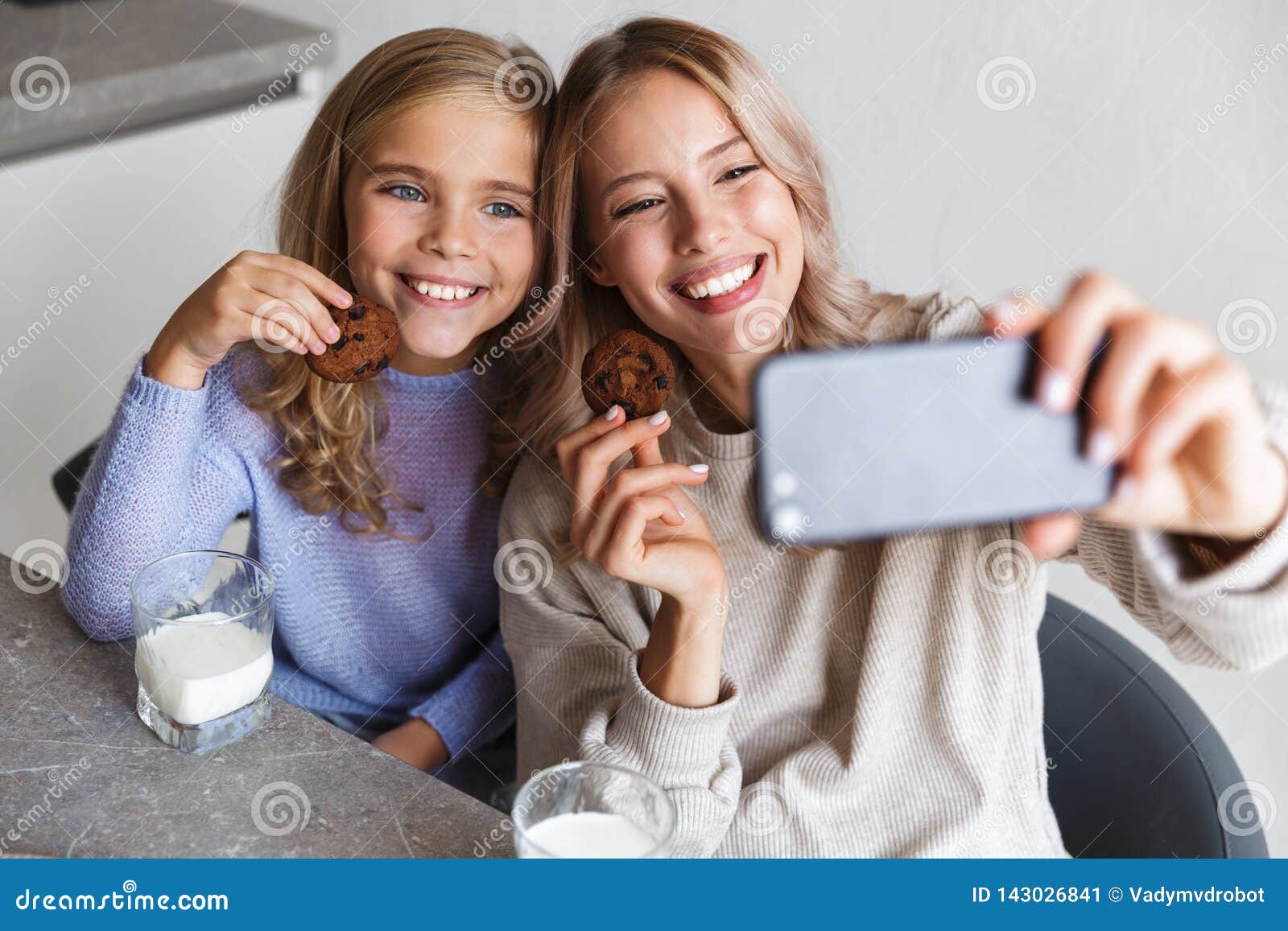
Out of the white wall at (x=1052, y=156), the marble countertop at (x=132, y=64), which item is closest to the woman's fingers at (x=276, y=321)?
the white wall at (x=1052, y=156)

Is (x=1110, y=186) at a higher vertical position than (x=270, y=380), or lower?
higher

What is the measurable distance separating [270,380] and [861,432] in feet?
2.59

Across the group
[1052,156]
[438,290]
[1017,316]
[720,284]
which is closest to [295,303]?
[438,290]

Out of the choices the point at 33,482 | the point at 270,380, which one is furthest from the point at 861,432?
the point at 33,482

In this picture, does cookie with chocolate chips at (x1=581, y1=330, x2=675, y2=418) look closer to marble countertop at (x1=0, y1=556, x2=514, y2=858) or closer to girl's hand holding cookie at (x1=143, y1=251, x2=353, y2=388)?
girl's hand holding cookie at (x1=143, y1=251, x2=353, y2=388)

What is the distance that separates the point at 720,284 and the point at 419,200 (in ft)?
1.27

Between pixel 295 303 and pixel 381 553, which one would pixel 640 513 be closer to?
pixel 295 303

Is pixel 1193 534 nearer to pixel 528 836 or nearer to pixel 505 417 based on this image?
pixel 528 836

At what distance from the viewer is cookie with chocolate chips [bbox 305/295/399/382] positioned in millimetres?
1176

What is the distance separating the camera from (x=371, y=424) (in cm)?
142

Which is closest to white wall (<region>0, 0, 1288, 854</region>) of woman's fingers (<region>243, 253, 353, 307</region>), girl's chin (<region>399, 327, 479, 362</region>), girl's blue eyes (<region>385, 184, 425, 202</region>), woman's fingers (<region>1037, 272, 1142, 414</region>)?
girl's blue eyes (<region>385, 184, 425, 202</region>)

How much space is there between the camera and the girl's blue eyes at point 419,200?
1295 millimetres

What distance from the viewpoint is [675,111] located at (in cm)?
115

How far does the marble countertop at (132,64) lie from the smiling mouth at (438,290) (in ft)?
4.39
